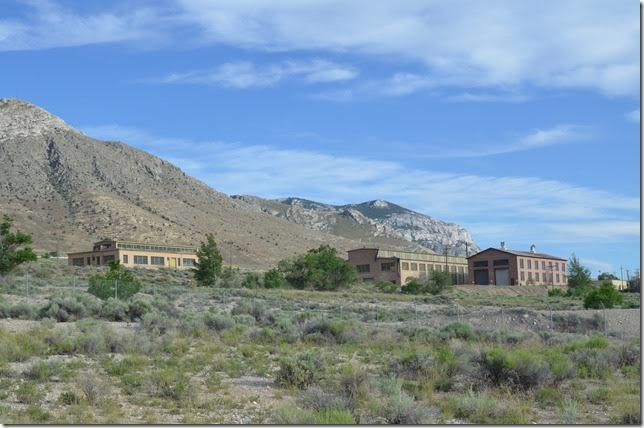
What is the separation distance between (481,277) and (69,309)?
292 feet

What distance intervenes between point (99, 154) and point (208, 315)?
13587 centimetres

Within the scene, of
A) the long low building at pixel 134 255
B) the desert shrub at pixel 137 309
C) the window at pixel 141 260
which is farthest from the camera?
the window at pixel 141 260

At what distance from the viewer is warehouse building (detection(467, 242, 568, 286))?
10938 cm

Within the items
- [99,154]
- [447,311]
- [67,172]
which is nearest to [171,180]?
[99,154]

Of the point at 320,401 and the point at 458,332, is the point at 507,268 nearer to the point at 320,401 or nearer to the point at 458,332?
the point at 458,332

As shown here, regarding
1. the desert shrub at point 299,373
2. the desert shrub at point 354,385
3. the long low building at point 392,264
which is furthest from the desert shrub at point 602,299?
the long low building at point 392,264

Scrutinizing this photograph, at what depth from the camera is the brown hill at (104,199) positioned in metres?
130

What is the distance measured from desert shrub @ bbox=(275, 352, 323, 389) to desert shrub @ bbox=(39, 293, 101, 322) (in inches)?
582

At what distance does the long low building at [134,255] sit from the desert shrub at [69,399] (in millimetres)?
89525

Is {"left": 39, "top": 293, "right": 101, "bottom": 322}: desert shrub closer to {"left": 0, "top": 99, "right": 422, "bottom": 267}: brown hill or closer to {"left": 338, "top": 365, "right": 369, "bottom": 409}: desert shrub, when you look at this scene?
{"left": 338, "top": 365, "right": 369, "bottom": 409}: desert shrub

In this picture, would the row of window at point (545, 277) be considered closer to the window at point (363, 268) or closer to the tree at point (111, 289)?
the window at point (363, 268)

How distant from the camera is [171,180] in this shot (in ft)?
552

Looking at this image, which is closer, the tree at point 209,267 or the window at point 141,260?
the tree at point 209,267

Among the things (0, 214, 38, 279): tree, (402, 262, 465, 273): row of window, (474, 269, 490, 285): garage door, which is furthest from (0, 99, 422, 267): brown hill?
(0, 214, 38, 279): tree
